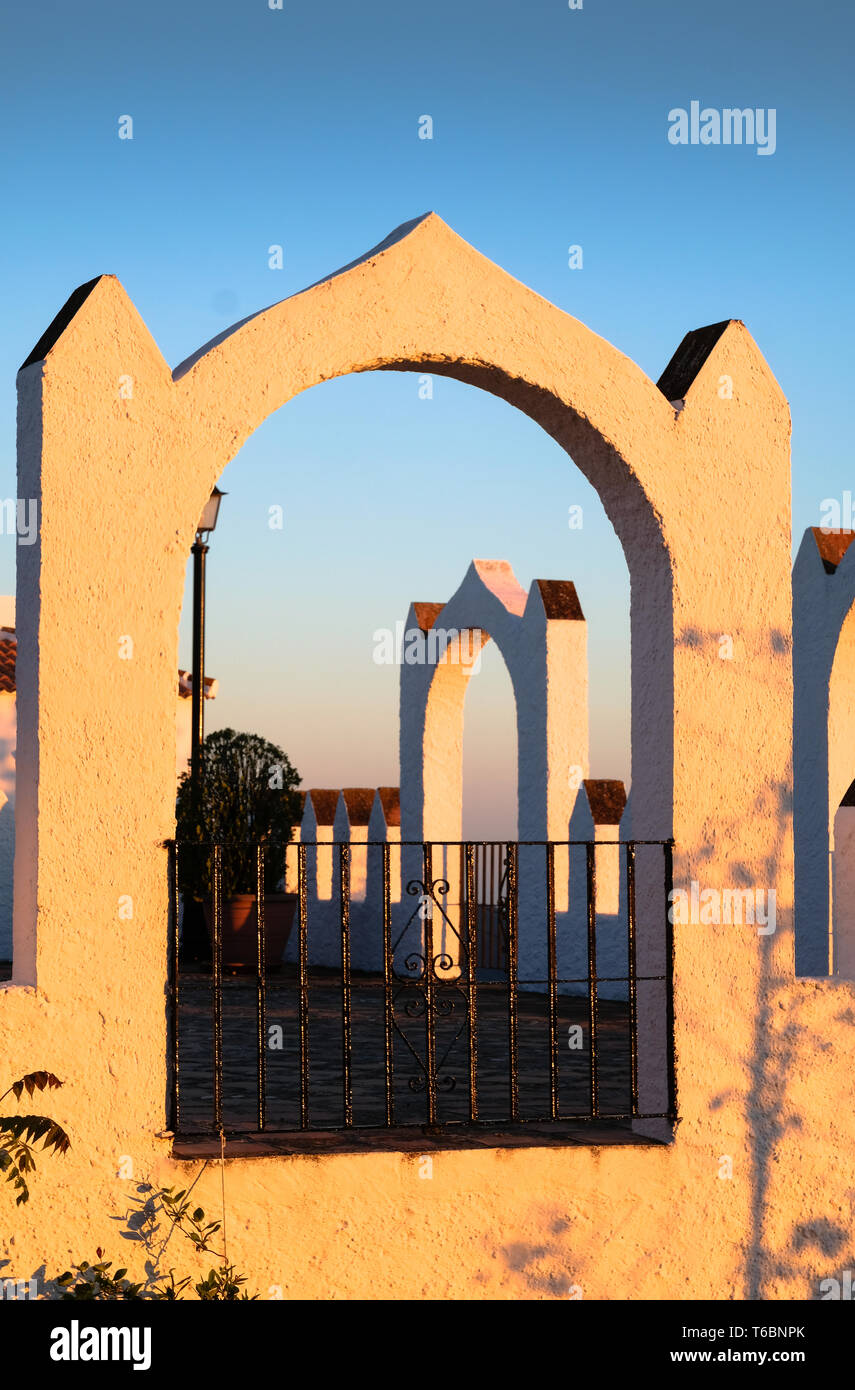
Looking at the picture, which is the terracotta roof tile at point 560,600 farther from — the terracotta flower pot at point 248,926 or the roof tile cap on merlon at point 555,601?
the terracotta flower pot at point 248,926

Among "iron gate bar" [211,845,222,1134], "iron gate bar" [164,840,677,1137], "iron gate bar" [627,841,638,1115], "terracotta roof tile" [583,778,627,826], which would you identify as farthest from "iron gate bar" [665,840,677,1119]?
"terracotta roof tile" [583,778,627,826]

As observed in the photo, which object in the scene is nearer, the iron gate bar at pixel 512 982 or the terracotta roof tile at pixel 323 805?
the iron gate bar at pixel 512 982

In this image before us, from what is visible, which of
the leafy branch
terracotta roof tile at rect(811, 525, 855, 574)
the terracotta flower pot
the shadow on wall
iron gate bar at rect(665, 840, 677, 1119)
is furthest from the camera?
the shadow on wall

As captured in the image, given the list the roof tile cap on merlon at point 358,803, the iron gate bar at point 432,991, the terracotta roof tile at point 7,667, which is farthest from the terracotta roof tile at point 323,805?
the iron gate bar at point 432,991

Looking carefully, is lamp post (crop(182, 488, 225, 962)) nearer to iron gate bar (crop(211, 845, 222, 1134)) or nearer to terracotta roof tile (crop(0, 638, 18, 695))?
terracotta roof tile (crop(0, 638, 18, 695))

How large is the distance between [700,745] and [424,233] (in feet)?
7.58

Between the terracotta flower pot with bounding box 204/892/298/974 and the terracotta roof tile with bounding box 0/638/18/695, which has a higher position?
the terracotta roof tile with bounding box 0/638/18/695

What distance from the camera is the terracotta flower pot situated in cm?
1388

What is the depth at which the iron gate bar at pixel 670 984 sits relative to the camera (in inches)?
245

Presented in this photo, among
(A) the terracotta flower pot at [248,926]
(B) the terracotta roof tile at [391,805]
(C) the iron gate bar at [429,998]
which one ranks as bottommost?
(A) the terracotta flower pot at [248,926]

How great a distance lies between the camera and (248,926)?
1389 centimetres

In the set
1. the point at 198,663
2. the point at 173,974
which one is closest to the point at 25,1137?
the point at 173,974

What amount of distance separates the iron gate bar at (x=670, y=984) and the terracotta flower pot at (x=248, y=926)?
7431mm
